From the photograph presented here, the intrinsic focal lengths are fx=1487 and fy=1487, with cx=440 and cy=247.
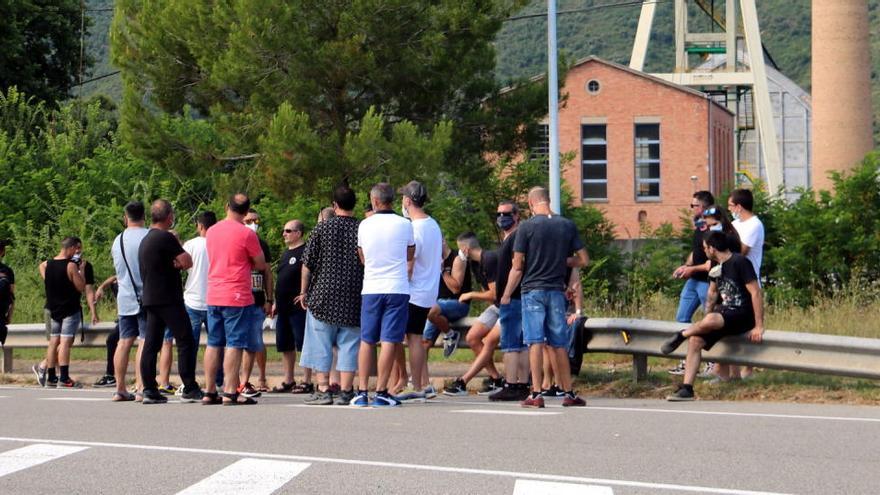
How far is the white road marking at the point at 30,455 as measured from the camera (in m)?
9.02

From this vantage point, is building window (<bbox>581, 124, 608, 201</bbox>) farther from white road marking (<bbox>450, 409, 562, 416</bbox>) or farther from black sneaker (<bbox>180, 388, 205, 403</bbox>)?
white road marking (<bbox>450, 409, 562, 416</bbox>)

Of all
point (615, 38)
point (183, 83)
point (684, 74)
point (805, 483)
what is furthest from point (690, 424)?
point (615, 38)

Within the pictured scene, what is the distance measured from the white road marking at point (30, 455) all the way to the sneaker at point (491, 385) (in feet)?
19.1

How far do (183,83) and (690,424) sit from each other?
881 inches

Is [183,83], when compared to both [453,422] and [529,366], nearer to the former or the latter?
[529,366]

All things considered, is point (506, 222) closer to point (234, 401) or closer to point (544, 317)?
point (544, 317)

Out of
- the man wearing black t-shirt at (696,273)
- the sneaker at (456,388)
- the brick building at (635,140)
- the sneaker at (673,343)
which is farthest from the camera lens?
the brick building at (635,140)

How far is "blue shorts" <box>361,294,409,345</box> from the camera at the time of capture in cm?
1280

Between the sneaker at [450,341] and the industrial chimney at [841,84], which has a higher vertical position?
the industrial chimney at [841,84]

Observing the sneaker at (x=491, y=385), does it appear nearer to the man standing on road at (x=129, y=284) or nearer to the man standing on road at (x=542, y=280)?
the man standing on road at (x=542, y=280)

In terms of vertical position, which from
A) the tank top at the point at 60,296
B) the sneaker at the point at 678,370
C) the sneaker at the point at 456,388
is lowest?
the sneaker at the point at 456,388

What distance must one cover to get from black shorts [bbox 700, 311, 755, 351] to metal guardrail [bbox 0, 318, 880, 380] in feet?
0.46

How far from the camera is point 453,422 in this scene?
1131 cm

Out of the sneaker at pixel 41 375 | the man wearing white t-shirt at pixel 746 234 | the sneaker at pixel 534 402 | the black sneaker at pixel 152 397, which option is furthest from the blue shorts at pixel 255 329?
the man wearing white t-shirt at pixel 746 234
